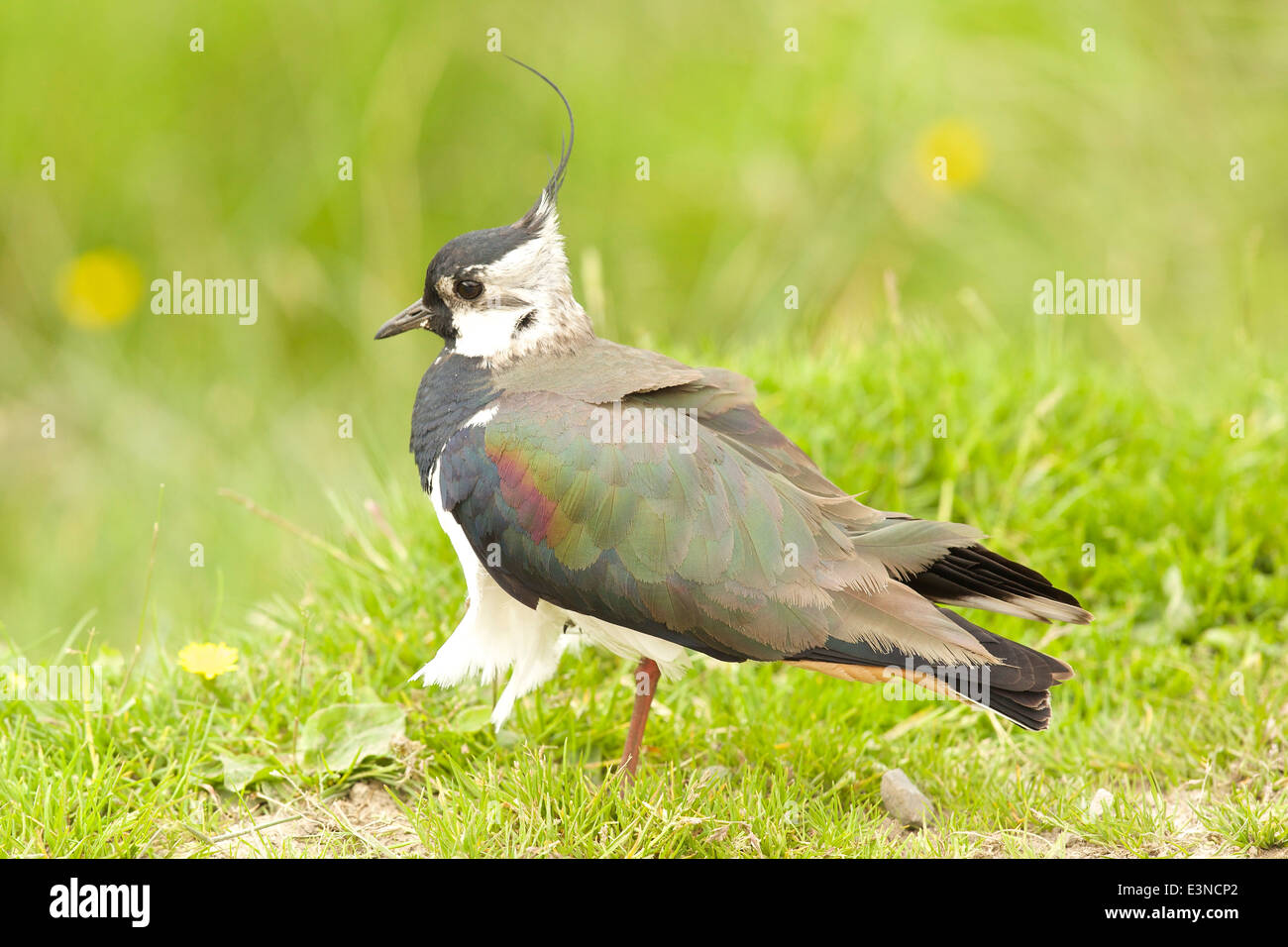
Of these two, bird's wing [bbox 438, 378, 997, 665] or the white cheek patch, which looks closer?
bird's wing [bbox 438, 378, 997, 665]

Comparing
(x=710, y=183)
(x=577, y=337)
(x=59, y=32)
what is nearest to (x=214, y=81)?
(x=59, y=32)

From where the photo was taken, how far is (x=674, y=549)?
11.7ft

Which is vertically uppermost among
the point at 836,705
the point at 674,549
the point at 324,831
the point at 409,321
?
the point at 409,321

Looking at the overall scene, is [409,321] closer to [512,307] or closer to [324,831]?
[512,307]

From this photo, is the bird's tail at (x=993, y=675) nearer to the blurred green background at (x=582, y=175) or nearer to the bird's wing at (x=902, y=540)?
the bird's wing at (x=902, y=540)

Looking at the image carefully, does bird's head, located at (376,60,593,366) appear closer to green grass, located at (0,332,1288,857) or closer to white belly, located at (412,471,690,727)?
white belly, located at (412,471,690,727)

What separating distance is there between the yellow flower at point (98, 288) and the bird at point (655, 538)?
15.7 feet

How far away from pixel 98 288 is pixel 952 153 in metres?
4.99

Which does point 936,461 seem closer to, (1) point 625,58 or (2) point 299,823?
(2) point 299,823

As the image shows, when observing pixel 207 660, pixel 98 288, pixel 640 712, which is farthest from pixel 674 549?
pixel 98 288

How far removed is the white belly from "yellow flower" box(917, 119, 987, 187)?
4767mm

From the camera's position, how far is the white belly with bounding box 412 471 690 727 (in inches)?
Result: 148

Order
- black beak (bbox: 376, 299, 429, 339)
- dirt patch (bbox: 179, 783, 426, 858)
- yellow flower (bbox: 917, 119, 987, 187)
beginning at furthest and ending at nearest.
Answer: yellow flower (bbox: 917, 119, 987, 187)
black beak (bbox: 376, 299, 429, 339)
dirt patch (bbox: 179, 783, 426, 858)

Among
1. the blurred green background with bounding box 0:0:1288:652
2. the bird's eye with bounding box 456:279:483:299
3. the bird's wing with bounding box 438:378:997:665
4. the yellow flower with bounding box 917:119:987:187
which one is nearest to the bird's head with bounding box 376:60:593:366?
the bird's eye with bounding box 456:279:483:299
